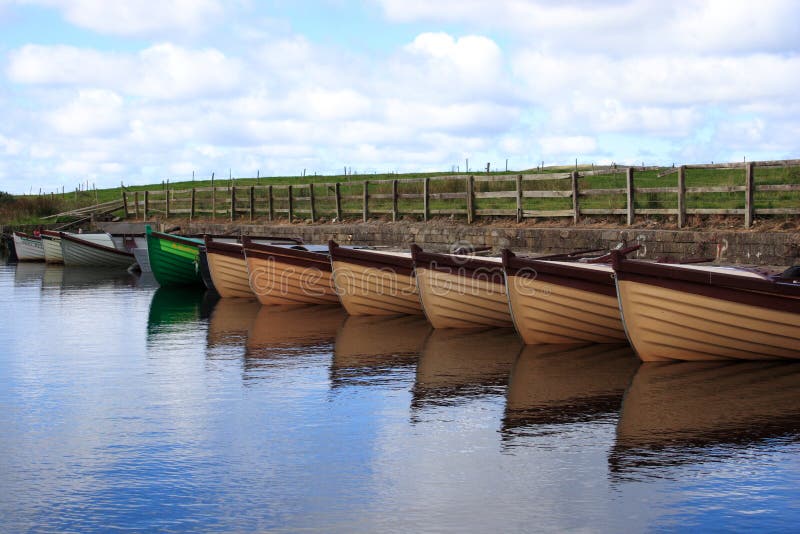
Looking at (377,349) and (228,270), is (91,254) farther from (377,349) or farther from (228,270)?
(377,349)

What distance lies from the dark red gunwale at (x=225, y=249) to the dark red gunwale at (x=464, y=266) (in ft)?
19.5

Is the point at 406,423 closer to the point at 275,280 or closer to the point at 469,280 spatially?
the point at 469,280

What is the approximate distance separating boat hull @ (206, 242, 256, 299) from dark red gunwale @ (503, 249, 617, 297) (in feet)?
27.1

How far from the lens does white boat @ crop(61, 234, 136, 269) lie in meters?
31.6

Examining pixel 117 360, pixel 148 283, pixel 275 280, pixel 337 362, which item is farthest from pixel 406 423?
pixel 148 283

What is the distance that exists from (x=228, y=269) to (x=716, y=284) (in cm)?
1158

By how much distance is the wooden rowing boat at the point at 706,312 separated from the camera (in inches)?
427

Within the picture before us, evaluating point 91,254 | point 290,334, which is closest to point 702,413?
point 290,334

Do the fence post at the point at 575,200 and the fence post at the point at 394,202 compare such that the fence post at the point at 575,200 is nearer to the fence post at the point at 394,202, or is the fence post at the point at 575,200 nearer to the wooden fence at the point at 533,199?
the wooden fence at the point at 533,199

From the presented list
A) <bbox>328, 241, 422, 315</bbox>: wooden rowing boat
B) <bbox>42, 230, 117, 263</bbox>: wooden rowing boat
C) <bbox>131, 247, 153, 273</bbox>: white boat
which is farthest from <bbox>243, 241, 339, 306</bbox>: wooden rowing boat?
<bbox>42, 230, 117, 263</bbox>: wooden rowing boat

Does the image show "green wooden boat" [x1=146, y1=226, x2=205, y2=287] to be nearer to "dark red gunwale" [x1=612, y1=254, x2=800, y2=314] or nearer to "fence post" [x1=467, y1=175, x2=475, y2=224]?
"fence post" [x1=467, y1=175, x2=475, y2=224]

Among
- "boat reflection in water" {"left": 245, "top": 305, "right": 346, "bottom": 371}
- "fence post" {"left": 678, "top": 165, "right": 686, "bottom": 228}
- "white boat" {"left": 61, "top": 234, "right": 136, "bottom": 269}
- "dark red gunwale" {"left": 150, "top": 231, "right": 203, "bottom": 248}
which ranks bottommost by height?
"boat reflection in water" {"left": 245, "top": 305, "right": 346, "bottom": 371}

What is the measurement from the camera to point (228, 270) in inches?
800

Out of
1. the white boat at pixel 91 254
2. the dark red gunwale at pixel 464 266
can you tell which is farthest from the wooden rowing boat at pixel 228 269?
the white boat at pixel 91 254
